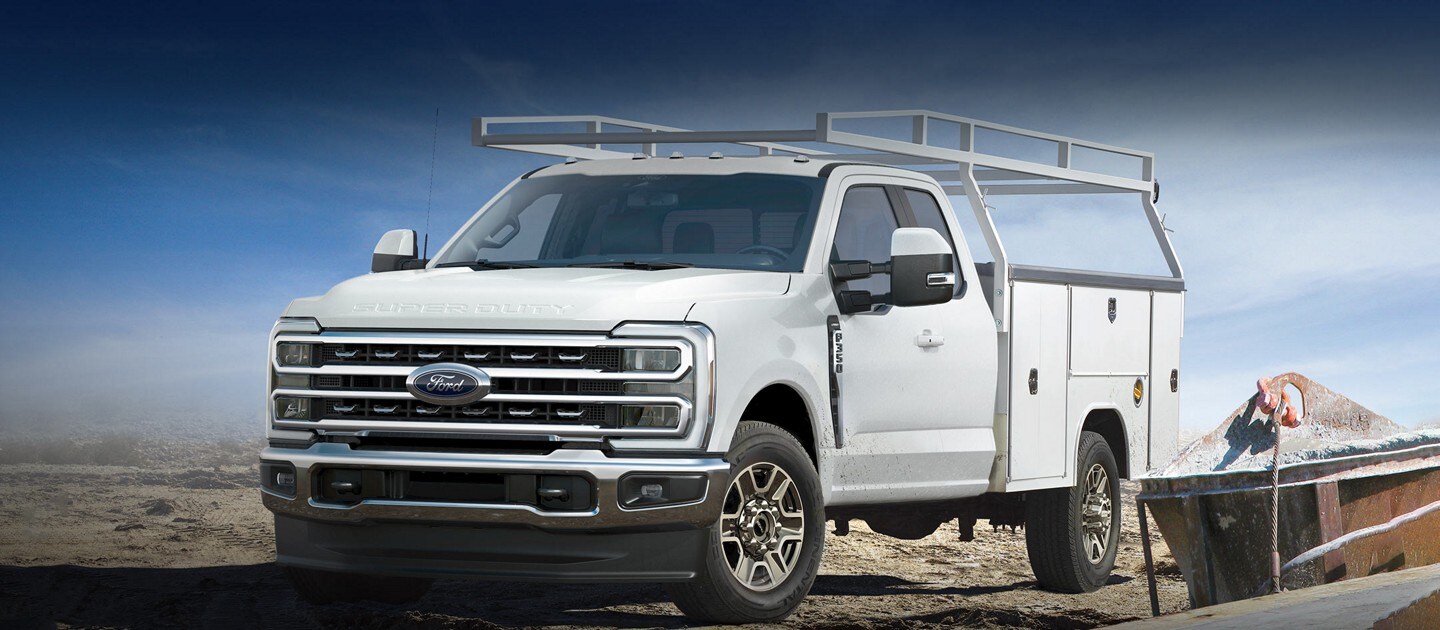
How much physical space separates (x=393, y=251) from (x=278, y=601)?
2312 mm

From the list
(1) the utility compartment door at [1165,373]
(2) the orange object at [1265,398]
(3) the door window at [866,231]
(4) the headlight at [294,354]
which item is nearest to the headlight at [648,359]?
(3) the door window at [866,231]

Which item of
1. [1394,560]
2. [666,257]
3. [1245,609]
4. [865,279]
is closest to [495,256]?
[666,257]

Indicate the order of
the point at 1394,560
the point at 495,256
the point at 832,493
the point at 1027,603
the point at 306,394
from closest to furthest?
the point at 306,394 < the point at 832,493 < the point at 495,256 < the point at 1394,560 < the point at 1027,603

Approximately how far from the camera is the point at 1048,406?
10516 mm

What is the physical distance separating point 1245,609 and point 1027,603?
136 inches

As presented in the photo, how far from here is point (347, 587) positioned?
9234 mm

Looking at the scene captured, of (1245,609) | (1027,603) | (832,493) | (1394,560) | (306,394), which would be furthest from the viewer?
(1027,603)

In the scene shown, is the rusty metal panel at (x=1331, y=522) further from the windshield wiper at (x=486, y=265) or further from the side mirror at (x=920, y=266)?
the windshield wiper at (x=486, y=265)

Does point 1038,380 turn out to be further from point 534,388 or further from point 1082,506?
point 534,388

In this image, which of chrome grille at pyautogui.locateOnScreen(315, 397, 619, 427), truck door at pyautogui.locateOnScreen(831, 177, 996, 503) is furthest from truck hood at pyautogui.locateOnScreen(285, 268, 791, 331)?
truck door at pyautogui.locateOnScreen(831, 177, 996, 503)

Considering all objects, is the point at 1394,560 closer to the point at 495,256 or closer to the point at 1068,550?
the point at 1068,550

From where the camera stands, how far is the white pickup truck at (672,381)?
751 centimetres

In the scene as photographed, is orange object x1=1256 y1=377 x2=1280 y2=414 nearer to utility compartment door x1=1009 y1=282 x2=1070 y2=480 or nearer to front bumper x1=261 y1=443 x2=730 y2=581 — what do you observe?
utility compartment door x1=1009 y1=282 x2=1070 y2=480

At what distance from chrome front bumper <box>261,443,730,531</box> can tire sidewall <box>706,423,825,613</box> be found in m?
0.16
